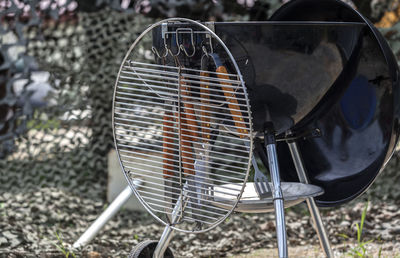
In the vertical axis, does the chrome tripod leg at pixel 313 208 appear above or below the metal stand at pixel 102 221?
above

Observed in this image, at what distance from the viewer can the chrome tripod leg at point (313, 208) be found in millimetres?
2199

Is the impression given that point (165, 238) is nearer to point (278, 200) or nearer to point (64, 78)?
point (278, 200)

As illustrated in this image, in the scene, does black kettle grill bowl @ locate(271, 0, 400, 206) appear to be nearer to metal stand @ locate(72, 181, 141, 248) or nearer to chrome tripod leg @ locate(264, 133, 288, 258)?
chrome tripod leg @ locate(264, 133, 288, 258)

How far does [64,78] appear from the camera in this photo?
13.6ft

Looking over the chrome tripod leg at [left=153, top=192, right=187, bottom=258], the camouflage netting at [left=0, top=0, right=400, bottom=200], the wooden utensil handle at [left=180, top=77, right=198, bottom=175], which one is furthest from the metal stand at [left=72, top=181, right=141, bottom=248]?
the wooden utensil handle at [left=180, top=77, right=198, bottom=175]

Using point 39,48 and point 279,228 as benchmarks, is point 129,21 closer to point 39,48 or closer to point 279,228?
point 39,48

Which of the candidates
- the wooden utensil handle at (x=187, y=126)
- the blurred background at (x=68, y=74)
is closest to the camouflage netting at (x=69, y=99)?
the blurred background at (x=68, y=74)

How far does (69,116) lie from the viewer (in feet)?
13.6

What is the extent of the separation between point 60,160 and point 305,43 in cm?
272

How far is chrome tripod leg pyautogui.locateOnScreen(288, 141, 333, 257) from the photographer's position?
2.20 metres

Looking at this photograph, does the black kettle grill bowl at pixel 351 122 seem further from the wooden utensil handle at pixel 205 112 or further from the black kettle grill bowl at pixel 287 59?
the wooden utensil handle at pixel 205 112

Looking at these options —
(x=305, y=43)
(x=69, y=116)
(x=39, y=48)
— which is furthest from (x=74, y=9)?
(x=305, y=43)

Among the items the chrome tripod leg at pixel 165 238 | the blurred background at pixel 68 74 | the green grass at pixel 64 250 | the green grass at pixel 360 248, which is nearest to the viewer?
the chrome tripod leg at pixel 165 238

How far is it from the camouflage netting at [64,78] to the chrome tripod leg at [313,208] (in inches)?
79.5
